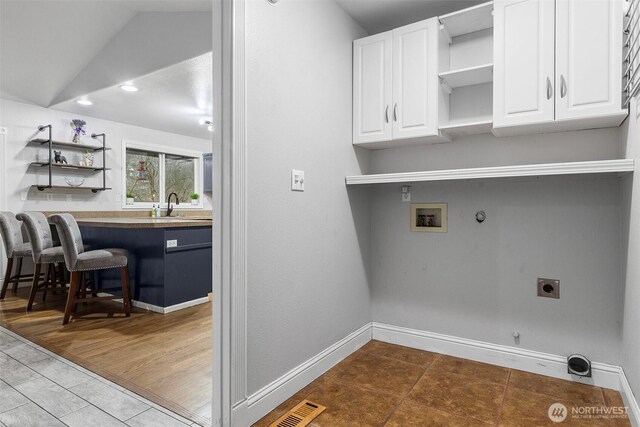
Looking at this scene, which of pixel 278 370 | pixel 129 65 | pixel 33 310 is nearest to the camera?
pixel 278 370

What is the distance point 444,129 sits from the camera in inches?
88.3

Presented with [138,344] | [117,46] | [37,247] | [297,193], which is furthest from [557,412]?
[117,46]

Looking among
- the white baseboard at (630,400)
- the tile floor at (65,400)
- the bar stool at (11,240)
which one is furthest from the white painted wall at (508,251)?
the bar stool at (11,240)

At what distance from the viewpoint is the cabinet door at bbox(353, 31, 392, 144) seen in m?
2.41

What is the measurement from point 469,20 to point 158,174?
18.8 ft

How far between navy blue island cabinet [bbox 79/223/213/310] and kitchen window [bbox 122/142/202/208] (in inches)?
97.6

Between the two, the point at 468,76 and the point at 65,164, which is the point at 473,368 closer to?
the point at 468,76

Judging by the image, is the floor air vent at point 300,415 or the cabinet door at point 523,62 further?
the cabinet door at point 523,62

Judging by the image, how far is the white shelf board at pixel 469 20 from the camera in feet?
6.96

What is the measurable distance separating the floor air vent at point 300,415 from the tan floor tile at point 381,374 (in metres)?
0.33

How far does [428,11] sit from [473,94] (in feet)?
2.10

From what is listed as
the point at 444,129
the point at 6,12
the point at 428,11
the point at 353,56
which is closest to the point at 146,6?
the point at 6,12

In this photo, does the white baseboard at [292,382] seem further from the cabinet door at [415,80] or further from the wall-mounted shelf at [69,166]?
the wall-mounted shelf at [69,166]

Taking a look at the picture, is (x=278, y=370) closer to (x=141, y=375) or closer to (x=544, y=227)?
(x=141, y=375)
